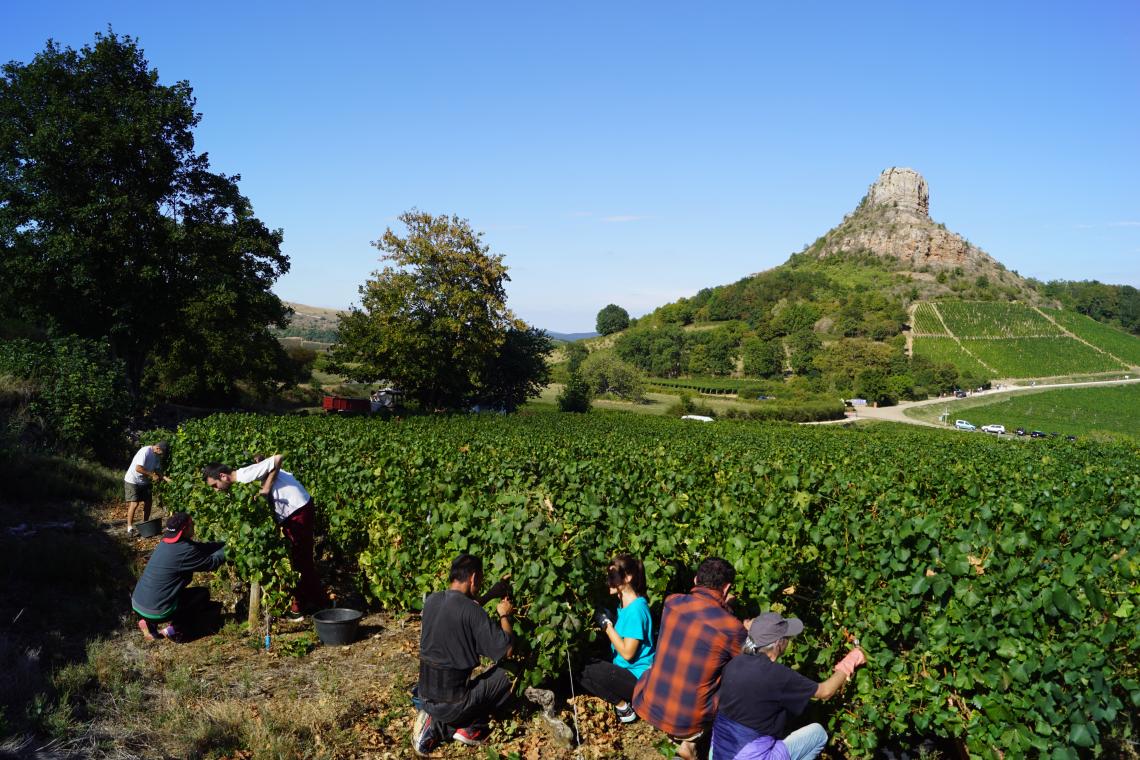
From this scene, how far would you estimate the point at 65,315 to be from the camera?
23.8m

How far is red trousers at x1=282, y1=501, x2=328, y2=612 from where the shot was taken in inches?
274

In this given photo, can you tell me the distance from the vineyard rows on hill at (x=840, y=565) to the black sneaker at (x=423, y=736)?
0.81 metres

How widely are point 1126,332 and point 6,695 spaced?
165 m

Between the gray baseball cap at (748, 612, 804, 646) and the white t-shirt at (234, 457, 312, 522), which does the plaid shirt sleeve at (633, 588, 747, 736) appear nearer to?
the gray baseball cap at (748, 612, 804, 646)

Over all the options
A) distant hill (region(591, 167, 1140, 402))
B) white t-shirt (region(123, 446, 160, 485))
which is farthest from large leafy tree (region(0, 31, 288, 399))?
distant hill (region(591, 167, 1140, 402))

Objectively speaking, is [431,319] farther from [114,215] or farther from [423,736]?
[423,736]

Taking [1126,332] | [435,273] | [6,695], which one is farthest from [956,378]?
[6,695]

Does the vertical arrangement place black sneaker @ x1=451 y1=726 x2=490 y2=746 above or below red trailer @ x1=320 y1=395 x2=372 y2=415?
below

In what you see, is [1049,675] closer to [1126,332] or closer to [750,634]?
[750,634]

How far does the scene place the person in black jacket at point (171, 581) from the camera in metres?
6.32

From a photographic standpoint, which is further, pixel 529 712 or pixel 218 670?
pixel 218 670

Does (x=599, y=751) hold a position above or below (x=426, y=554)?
below

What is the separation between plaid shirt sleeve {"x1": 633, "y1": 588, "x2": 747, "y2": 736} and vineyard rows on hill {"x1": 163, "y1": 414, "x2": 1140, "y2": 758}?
0.84 metres

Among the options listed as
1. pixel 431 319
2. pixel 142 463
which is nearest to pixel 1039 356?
pixel 431 319
